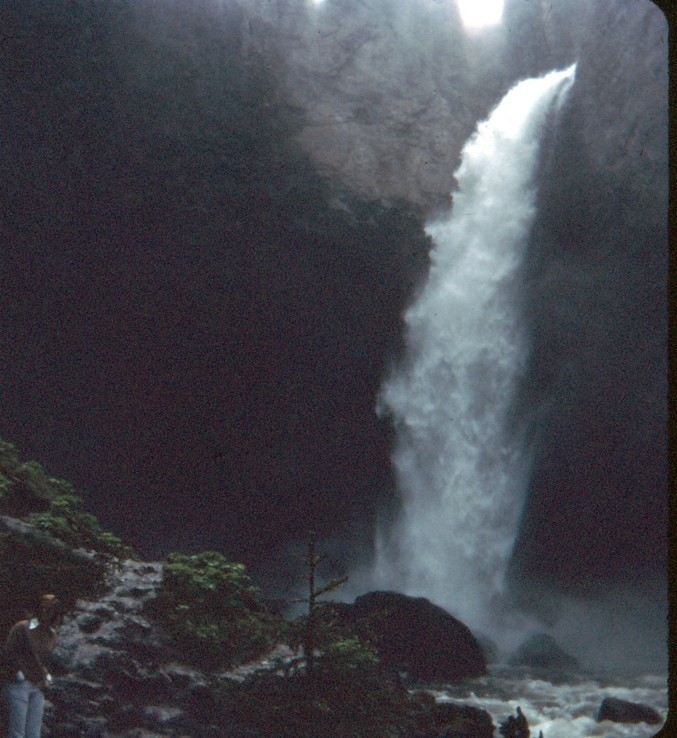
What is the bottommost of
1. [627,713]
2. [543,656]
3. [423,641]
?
[627,713]

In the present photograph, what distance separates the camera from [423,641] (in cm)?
1280

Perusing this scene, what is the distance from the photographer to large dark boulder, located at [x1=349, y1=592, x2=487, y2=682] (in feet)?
40.5

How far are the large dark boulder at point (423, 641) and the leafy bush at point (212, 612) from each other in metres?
5.77

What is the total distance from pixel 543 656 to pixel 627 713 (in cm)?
558

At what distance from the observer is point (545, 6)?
26422 millimetres

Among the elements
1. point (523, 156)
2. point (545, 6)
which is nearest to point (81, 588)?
point (523, 156)

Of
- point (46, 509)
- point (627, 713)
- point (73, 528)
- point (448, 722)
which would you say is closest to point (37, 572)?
point (73, 528)

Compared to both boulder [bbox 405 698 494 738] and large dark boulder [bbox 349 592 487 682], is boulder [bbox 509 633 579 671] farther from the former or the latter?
boulder [bbox 405 698 494 738]

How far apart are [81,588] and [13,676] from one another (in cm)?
257

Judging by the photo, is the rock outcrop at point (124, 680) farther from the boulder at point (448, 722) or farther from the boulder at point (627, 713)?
the boulder at point (627, 713)

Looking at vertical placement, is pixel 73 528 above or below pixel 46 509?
below

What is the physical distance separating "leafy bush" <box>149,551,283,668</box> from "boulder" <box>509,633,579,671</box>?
944 centimetres

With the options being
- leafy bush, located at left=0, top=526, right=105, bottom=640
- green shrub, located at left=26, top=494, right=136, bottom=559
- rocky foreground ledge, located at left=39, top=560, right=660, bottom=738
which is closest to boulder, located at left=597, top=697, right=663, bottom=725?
rocky foreground ledge, located at left=39, top=560, right=660, bottom=738

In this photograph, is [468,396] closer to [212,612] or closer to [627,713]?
[627,713]
